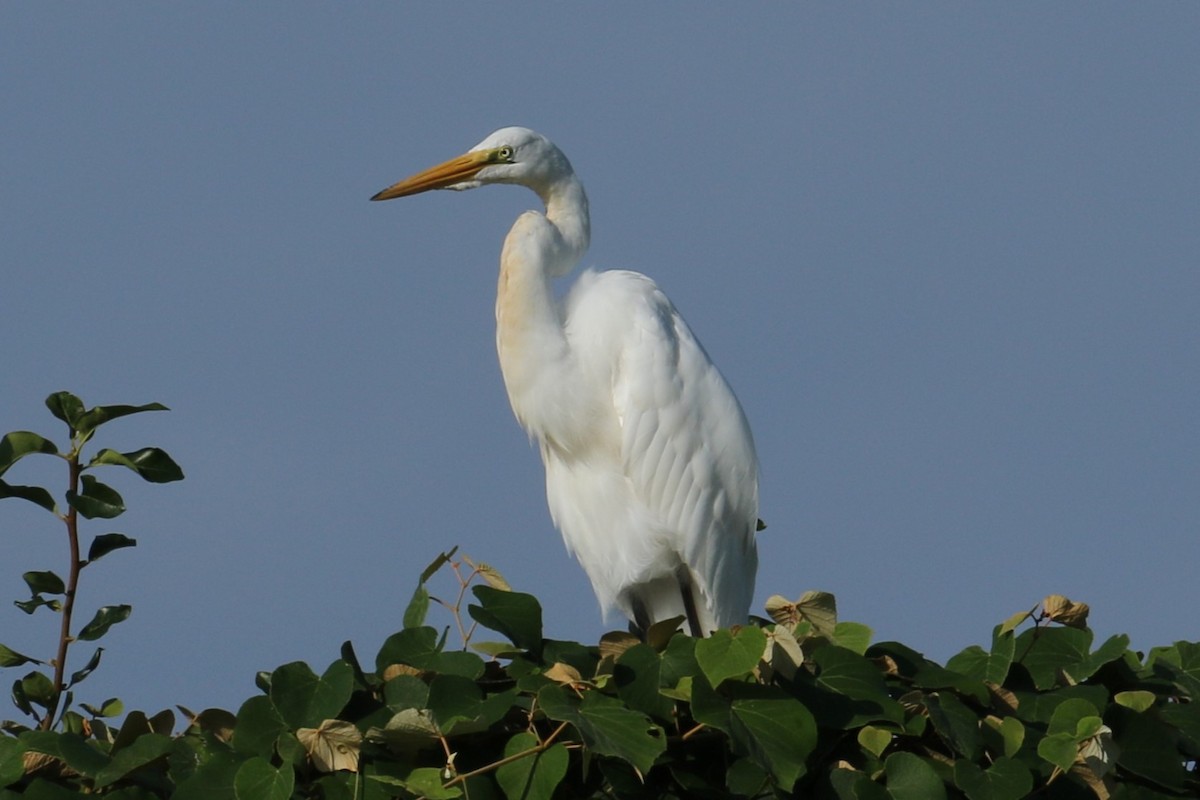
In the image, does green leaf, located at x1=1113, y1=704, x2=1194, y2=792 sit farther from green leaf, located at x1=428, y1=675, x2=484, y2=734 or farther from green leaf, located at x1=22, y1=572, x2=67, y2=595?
green leaf, located at x1=22, y1=572, x2=67, y2=595

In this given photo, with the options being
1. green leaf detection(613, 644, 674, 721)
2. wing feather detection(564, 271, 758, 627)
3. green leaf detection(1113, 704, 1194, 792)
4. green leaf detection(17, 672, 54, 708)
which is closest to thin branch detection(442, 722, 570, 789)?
green leaf detection(613, 644, 674, 721)

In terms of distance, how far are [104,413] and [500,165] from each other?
9.29 ft

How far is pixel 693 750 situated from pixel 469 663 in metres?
0.44

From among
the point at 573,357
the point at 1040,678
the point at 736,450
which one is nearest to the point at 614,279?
the point at 573,357

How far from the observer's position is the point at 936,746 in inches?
111

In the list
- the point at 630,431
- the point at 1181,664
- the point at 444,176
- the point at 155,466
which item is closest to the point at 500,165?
the point at 444,176

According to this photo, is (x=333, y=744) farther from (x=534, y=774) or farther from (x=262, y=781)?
(x=534, y=774)

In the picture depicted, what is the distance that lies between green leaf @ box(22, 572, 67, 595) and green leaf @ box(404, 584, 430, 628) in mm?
643

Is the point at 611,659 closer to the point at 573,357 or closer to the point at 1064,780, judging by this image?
the point at 1064,780

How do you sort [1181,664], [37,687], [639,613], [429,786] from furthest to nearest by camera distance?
[639,613]
[1181,664]
[37,687]
[429,786]

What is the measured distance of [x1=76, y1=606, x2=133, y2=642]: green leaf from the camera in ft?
9.43

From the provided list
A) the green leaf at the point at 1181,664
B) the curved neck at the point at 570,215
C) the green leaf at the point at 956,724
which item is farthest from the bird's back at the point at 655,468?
the green leaf at the point at 956,724

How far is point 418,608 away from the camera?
9.71 ft

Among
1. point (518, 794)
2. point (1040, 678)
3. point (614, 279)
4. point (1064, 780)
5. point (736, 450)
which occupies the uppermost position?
point (614, 279)
